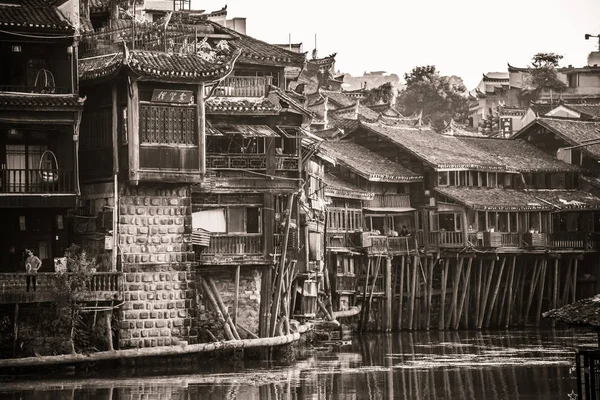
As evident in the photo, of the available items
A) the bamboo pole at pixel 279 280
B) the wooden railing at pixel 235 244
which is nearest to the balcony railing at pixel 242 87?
the bamboo pole at pixel 279 280

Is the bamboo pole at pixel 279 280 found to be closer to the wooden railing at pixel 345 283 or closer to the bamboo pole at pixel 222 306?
the bamboo pole at pixel 222 306

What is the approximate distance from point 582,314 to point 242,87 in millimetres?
29165

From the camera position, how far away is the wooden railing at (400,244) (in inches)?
3068

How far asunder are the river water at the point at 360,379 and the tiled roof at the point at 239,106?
10300 mm

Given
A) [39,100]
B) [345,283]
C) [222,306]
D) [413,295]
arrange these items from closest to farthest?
1. [39,100]
2. [222,306]
3. [345,283]
4. [413,295]

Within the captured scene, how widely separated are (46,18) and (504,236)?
3724cm

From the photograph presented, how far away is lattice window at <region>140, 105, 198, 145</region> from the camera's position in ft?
171

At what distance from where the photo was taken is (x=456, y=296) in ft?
257

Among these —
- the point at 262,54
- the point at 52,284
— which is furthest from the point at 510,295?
the point at 52,284

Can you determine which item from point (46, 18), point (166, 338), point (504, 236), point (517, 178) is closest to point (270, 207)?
point (166, 338)

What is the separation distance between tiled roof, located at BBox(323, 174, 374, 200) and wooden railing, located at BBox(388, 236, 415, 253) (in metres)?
2.67

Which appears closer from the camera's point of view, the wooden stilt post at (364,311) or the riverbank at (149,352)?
the riverbank at (149,352)

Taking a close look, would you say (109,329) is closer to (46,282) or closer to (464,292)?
(46,282)

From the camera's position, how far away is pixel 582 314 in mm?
31562
